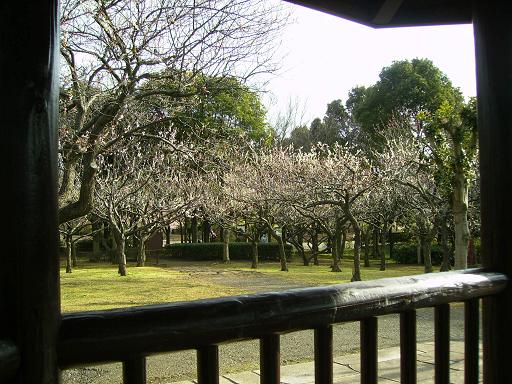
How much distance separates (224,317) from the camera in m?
1.21

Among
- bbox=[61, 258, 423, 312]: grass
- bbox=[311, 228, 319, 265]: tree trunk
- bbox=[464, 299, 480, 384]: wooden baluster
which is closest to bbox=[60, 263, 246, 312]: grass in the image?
bbox=[61, 258, 423, 312]: grass

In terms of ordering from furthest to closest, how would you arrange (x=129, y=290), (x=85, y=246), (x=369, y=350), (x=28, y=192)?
(x=85, y=246), (x=129, y=290), (x=369, y=350), (x=28, y=192)

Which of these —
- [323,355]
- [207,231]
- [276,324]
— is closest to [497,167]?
[323,355]

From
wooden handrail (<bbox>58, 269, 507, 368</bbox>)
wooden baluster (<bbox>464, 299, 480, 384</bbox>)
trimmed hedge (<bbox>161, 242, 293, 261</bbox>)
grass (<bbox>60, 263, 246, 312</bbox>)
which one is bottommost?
trimmed hedge (<bbox>161, 242, 293, 261</bbox>)

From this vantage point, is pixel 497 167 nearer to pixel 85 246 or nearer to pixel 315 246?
pixel 315 246

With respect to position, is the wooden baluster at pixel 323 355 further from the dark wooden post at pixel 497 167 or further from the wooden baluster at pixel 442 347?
the dark wooden post at pixel 497 167

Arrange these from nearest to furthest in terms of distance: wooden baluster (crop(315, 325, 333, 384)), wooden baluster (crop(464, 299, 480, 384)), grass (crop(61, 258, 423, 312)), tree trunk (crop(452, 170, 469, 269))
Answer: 1. wooden baluster (crop(315, 325, 333, 384))
2. wooden baluster (crop(464, 299, 480, 384))
3. grass (crop(61, 258, 423, 312))
4. tree trunk (crop(452, 170, 469, 269))

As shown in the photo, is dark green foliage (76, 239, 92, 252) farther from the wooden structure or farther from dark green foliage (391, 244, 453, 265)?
the wooden structure

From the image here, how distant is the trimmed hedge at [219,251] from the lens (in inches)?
938

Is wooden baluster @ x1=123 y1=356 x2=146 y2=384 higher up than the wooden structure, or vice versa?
the wooden structure

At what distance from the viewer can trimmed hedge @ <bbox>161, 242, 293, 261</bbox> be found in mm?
23828

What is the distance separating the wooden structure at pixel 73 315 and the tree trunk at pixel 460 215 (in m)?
8.91

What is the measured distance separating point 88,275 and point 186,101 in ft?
33.3

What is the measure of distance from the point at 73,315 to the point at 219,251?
23.0 m
